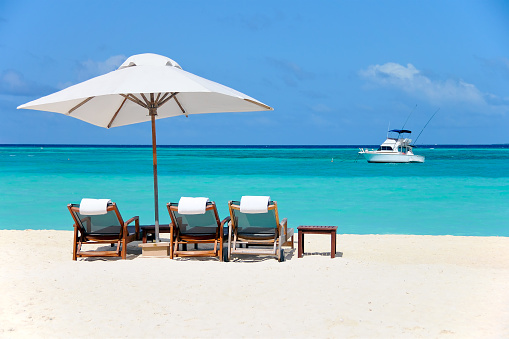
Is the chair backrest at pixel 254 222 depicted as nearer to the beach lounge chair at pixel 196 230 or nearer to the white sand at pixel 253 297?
the beach lounge chair at pixel 196 230

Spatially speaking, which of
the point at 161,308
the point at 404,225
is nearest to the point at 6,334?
the point at 161,308

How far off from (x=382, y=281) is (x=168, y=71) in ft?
9.81

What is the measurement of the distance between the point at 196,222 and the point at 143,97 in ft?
5.12

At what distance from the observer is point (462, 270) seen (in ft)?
18.2

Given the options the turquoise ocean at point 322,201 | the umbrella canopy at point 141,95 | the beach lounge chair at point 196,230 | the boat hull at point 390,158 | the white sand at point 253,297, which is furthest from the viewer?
the boat hull at point 390,158

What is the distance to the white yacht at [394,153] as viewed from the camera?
124 ft

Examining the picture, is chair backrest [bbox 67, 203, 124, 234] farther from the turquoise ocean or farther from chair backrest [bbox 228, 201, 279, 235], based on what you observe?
the turquoise ocean

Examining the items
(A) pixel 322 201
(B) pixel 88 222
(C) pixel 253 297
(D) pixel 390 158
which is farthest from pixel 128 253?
(D) pixel 390 158

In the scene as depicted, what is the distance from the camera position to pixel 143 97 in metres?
6.30

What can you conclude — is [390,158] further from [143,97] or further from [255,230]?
[143,97]

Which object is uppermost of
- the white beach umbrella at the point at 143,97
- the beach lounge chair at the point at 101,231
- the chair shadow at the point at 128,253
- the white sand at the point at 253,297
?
the white beach umbrella at the point at 143,97

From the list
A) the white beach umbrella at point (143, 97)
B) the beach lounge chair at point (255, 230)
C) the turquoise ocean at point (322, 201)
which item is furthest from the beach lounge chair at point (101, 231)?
the turquoise ocean at point (322, 201)

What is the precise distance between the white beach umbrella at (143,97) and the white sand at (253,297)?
53.6 inches

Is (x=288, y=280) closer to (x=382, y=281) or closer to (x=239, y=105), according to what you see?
(x=382, y=281)
